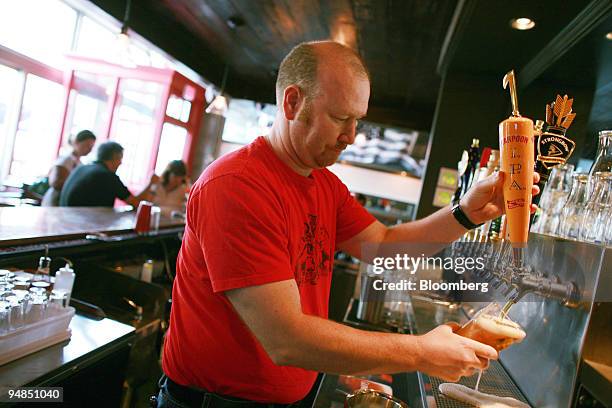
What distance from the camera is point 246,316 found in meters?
0.91

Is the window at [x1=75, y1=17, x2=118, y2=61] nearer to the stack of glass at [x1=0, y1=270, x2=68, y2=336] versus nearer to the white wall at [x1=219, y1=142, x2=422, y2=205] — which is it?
the white wall at [x1=219, y1=142, x2=422, y2=205]

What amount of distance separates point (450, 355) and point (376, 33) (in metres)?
3.76

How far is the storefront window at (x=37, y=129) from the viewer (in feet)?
17.7

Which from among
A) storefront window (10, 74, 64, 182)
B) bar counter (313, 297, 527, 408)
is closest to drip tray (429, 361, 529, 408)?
bar counter (313, 297, 527, 408)

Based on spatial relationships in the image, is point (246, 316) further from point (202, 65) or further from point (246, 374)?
point (202, 65)

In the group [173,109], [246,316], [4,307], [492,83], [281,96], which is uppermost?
[492,83]

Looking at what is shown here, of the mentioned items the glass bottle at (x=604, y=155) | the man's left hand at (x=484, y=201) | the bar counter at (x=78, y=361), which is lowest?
the bar counter at (x=78, y=361)

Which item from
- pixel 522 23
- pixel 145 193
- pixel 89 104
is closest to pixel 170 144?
pixel 89 104

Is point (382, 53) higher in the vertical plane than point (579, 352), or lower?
higher

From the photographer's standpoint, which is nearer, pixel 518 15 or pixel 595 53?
pixel 595 53

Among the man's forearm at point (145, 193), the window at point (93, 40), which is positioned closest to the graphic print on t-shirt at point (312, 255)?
the man's forearm at point (145, 193)

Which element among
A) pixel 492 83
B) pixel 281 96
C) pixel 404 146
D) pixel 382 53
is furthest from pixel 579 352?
pixel 404 146

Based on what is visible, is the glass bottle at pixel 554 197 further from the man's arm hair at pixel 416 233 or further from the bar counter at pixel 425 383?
the bar counter at pixel 425 383

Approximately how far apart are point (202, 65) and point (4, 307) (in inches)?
201
